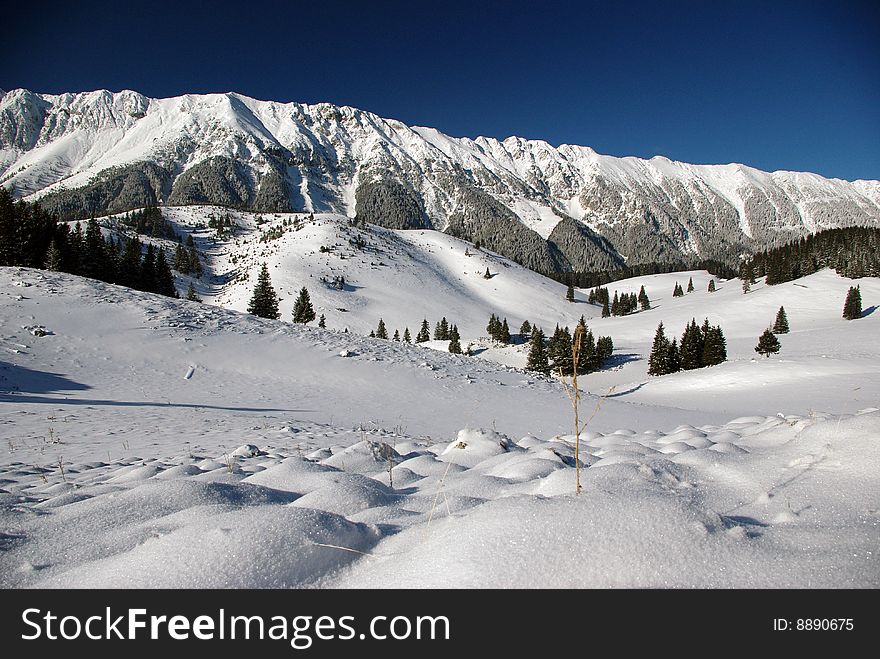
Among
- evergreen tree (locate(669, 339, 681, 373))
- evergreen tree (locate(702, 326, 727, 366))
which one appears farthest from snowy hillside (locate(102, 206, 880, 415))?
evergreen tree (locate(669, 339, 681, 373))

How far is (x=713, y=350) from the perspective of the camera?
43719 mm

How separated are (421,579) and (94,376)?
15.8 m

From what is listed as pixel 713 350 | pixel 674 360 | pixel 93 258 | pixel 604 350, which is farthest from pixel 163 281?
pixel 713 350

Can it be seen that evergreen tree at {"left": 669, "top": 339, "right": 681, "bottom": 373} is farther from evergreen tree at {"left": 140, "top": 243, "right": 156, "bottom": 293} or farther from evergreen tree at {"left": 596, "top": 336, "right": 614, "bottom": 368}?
evergreen tree at {"left": 140, "top": 243, "right": 156, "bottom": 293}

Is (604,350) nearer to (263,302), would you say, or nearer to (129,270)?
(263,302)

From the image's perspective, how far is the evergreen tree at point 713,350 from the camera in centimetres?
4341

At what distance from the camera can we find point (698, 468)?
2834mm

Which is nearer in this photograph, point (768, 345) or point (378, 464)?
point (378, 464)

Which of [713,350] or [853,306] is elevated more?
[853,306]

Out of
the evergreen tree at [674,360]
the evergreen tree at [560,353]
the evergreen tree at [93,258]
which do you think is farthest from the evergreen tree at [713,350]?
the evergreen tree at [93,258]

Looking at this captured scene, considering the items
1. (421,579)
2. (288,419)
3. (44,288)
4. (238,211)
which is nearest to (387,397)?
(288,419)

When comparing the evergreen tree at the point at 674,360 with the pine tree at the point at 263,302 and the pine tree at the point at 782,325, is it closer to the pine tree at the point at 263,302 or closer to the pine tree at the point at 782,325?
the pine tree at the point at 782,325

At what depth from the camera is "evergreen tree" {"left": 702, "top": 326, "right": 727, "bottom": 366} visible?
4341 cm
